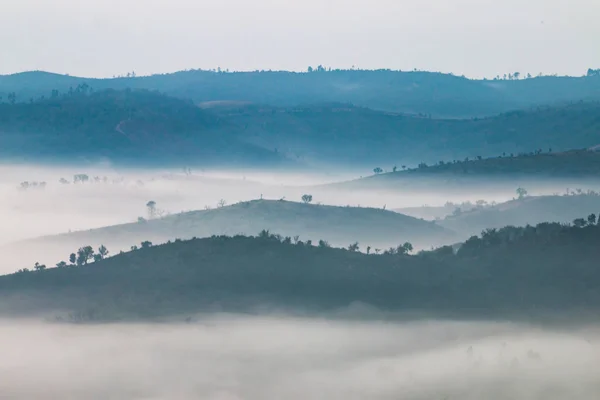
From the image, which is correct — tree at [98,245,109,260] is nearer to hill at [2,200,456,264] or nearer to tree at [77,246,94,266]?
tree at [77,246,94,266]

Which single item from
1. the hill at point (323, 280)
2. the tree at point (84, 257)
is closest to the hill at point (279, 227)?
the tree at point (84, 257)

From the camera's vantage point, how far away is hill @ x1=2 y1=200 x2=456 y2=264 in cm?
17950

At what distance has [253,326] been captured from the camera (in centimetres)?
9762

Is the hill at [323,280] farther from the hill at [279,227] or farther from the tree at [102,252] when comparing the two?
the hill at [279,227]

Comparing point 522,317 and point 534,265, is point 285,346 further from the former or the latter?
point 534,265

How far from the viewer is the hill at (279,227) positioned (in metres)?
180

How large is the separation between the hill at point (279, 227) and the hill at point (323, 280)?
2442 inches

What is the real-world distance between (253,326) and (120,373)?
12337mm

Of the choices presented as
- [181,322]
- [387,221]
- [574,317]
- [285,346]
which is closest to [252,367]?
[285,346]

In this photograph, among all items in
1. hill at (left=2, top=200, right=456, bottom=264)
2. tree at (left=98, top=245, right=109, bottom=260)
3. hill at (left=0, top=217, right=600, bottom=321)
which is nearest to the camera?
hill at (left=0, top=217, right=600, bottom=321)

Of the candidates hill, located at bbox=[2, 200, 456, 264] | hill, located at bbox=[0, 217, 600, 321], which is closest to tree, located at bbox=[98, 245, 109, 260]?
hill, located at bbox=[0, 217, 600, 321]

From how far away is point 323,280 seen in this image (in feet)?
348

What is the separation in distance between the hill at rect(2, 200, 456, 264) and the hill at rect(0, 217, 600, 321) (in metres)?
62.0

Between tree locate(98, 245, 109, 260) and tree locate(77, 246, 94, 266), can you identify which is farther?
tree locate(98, 245, 109, 260)
